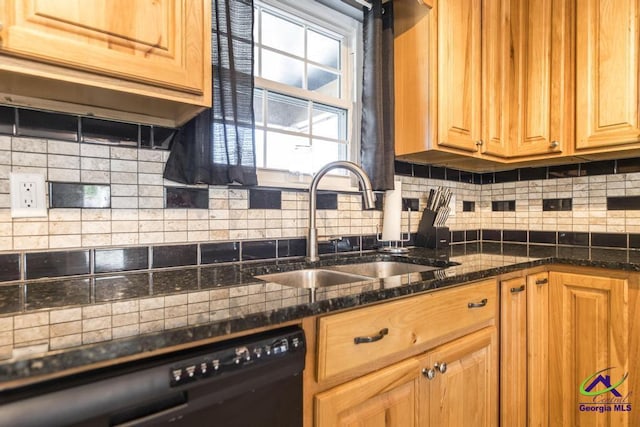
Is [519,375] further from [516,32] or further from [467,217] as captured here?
[516,32]

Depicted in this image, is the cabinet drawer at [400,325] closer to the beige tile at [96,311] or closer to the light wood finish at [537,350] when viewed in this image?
the light wood finish at [537,350]

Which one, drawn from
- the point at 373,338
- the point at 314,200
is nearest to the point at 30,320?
the point at 373,338

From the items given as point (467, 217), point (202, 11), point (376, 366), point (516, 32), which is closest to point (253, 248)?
point (376, 366)

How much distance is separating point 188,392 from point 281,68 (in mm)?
1410

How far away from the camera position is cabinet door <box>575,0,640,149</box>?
158 cm

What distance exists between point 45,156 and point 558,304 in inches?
78.1

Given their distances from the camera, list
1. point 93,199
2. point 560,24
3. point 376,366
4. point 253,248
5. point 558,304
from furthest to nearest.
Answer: point 560,24, point 558,304, point 253,248, point 93,199, point 376,366

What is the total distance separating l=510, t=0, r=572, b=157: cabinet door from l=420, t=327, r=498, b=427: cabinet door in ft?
3.64

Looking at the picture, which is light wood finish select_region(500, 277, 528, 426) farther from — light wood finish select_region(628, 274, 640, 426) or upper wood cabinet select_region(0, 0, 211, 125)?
upper wood cabinet select_region(0, 0, 211, 125)

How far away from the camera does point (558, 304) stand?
1.53 m

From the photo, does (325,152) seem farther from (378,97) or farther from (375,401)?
(375,401)

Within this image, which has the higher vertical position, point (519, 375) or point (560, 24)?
point (560, 24)

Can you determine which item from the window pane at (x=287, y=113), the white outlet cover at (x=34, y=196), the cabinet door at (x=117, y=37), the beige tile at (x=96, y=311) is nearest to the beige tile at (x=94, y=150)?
the white outlet cover at (x=34, y=196)

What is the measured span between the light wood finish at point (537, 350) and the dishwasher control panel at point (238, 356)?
47.6 inches
